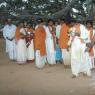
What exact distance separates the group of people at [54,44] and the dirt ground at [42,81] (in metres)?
0.31

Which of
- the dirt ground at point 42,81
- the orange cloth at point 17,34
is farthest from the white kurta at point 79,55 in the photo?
the orange cloth at point 17,34

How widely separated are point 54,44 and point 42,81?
297 centimetres

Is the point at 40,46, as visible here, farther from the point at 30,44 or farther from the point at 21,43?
the point at 30,44

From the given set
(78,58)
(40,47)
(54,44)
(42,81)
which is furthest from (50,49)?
(42,81)

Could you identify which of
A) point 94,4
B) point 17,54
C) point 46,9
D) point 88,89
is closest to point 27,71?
point 17,54

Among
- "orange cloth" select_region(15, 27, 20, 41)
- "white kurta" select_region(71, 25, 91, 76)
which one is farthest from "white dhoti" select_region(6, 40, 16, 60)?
"white kurta" select_region(71, 25, 91, 76)

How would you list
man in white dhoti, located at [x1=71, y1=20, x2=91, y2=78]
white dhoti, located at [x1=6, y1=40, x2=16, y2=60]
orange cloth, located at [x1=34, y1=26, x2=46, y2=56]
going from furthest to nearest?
1. white dhoti, located at [x1=6, y1=40, x2=16, y2=60]
2. orange cloth, located at [x1=34, y1=26, x2=46, y2=56]
3. man in white dhoti, located at [x1=71, y1=20, x2=91, y2=78]

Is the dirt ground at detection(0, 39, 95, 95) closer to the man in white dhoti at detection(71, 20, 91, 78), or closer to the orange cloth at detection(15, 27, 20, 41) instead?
the man in white dhoti at detection(71, 20, 91, 78)

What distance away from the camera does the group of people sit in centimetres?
1019

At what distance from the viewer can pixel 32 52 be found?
44.4 feet

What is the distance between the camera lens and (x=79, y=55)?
1016cm

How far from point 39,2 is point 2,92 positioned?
32.4 ft

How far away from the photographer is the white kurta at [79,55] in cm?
1015

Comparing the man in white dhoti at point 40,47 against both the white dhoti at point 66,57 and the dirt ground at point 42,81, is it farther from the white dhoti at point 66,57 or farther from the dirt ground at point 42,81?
the white dhoti at point 66,57
